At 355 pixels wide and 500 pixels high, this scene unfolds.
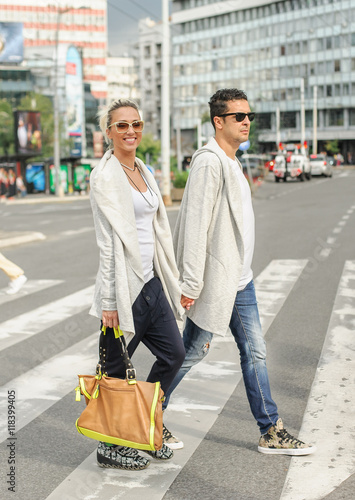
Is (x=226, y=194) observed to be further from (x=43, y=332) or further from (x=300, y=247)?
(x=300, y=247)

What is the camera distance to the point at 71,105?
6475 cm

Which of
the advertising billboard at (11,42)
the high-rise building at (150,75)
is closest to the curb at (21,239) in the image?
the advertising billboard at (11,42)

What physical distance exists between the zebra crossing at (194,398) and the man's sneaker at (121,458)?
34mm

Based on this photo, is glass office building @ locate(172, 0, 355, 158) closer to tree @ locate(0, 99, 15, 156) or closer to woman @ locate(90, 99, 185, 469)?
tree @ locate(0, 99, 15, 156)

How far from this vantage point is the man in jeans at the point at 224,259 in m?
4.13

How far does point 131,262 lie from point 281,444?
4.17ft

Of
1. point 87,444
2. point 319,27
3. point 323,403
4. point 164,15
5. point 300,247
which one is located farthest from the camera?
point 319,27

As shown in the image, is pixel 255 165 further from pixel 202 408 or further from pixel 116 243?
pixel 116 243

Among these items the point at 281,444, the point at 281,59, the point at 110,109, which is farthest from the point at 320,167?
the point at 110,109

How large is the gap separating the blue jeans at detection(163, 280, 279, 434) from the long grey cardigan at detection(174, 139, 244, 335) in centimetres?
15

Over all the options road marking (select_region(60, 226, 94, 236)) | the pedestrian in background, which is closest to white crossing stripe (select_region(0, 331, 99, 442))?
the pedestrian in background

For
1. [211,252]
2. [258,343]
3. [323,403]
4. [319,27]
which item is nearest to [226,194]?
[211,252]

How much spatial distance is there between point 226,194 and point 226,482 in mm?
1405

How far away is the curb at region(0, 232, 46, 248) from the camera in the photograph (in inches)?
655
